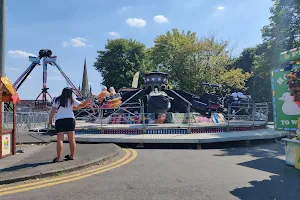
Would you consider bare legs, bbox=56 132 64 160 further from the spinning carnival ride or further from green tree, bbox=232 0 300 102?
the spinning carnival ride

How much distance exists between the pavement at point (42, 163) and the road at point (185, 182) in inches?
21.2

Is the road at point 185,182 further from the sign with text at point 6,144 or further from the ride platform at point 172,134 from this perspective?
the sign with text at point 6,144

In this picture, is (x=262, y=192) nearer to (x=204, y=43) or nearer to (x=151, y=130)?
(x=151, y=130)

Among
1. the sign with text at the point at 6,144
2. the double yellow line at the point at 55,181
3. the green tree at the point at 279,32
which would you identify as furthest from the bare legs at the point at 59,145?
the green tree at the point at 279,32

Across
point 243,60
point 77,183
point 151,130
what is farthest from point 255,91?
point 77,183

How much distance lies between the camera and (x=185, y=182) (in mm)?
5266

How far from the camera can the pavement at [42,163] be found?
16.6 feet

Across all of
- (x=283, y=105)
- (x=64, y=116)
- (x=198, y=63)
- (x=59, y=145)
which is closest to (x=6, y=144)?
(x=59, y=145)

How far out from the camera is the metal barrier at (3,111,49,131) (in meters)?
15.7

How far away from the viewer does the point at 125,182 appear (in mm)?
5172

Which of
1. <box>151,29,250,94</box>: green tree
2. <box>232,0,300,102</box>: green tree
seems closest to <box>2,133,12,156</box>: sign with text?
<box>232,0,300,102</box>: green tree

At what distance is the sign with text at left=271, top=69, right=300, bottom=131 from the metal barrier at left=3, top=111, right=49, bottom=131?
1254 centimetres

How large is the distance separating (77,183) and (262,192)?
11.1 feet

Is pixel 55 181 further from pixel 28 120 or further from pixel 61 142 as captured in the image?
pixel 28 120
